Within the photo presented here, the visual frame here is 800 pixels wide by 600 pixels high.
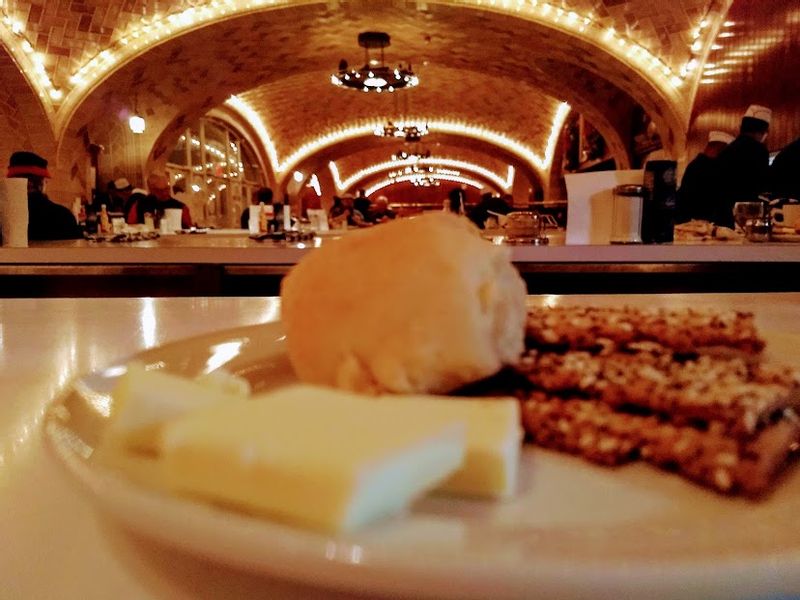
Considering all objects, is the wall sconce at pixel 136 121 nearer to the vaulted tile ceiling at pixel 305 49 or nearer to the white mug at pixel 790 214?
the vaulted tile ceiling at pixel 305 49

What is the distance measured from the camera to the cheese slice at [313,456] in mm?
287

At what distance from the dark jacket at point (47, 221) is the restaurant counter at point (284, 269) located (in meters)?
1.93

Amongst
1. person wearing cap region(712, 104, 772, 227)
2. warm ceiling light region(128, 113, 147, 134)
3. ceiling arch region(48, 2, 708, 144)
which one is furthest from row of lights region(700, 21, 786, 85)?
warm ceiling light region(128, 113, 147, 134)

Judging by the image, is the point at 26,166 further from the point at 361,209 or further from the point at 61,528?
the point at 61,528

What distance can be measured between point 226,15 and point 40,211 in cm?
494

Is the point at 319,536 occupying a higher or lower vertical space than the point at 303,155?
→ lower

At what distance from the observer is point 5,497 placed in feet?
1.39

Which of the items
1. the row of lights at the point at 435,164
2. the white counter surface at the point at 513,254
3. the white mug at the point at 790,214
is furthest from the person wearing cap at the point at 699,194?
the row of lights at the point at 435,164

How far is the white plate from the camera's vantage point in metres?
0.26

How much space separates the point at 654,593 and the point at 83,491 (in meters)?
0.27

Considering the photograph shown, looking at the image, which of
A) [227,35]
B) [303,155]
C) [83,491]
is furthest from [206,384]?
[303,155]

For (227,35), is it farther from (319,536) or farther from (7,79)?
(319,536)

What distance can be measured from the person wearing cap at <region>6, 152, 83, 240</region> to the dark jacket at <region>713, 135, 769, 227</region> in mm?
4555

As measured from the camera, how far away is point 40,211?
4.37 meters
